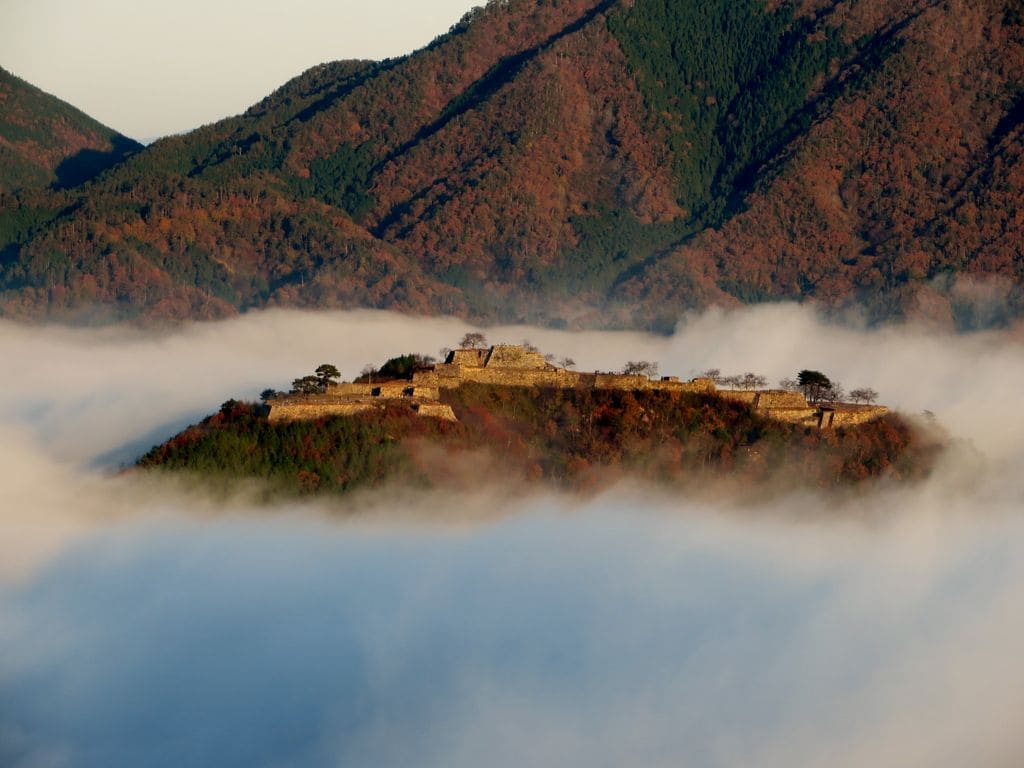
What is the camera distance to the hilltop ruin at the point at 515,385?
458 ft

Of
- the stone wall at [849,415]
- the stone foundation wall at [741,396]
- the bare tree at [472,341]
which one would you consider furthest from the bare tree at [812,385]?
the bare tree at [472,341]

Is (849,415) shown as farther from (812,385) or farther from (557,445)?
(557,445)

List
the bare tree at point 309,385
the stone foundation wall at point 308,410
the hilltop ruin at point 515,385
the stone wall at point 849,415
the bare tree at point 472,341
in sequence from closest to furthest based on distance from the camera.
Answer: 1. the stone foundation wall at point 308,410
2. the hilltop ruin at point 515,385
3. the bare tree at point 309,385
4. the stone wall at point 849,415
5. the bare tree at point 472,341

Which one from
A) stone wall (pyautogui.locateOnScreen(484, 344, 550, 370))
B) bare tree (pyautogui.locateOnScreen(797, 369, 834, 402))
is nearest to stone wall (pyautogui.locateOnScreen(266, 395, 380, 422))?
stone wall (pyautogui.locateOnScreen(484, 344, 550, 370))

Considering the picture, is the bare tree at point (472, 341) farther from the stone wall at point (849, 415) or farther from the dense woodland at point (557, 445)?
the stone wall at point (849, 415)

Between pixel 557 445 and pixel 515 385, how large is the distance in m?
4.31

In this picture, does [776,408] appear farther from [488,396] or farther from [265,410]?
[265,410]

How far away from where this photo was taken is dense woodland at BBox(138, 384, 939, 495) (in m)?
135

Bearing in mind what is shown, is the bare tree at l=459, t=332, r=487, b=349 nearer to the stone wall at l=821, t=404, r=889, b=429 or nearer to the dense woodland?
the dense woodland

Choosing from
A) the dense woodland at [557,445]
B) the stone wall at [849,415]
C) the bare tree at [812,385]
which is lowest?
the dense woodland at [557,445]

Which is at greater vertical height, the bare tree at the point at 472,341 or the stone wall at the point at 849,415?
the stone wall at the point at 849,415

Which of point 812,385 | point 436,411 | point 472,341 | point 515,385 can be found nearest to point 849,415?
point 812,385

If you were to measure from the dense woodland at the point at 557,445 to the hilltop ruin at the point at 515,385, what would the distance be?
2.30 ft

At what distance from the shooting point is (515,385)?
146875 mm
